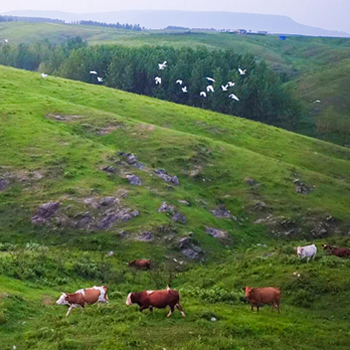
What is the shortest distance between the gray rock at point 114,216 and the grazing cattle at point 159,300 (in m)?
23.4

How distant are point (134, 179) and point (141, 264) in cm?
1519

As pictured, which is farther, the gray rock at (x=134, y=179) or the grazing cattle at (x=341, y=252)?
the gray rock at (x=134, y=179)

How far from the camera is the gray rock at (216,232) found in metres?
46.3

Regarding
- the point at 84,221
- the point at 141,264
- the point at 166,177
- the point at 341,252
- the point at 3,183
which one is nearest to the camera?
the point at 341,252

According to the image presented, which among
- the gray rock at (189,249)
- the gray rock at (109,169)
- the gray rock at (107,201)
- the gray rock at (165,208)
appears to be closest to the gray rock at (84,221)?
the gray rock at (107,201)

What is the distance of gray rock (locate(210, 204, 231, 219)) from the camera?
50.5 metres

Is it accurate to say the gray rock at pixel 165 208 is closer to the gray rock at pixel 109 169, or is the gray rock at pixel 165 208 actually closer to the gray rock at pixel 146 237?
the gray rock at pixel 146 237

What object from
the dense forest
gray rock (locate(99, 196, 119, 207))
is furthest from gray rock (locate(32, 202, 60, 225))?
the dense forest

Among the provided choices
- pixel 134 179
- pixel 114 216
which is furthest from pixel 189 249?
pixel 134 179

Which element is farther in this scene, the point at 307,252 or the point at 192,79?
the point at 192,79

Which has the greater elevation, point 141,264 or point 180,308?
point 180,308

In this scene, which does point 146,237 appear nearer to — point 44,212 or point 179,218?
point 179,218

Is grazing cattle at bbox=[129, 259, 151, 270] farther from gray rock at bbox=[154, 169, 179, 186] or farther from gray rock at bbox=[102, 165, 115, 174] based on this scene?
gray rock at bbox=[154, 169, 179, 186]

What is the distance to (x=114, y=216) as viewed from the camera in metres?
44.8
